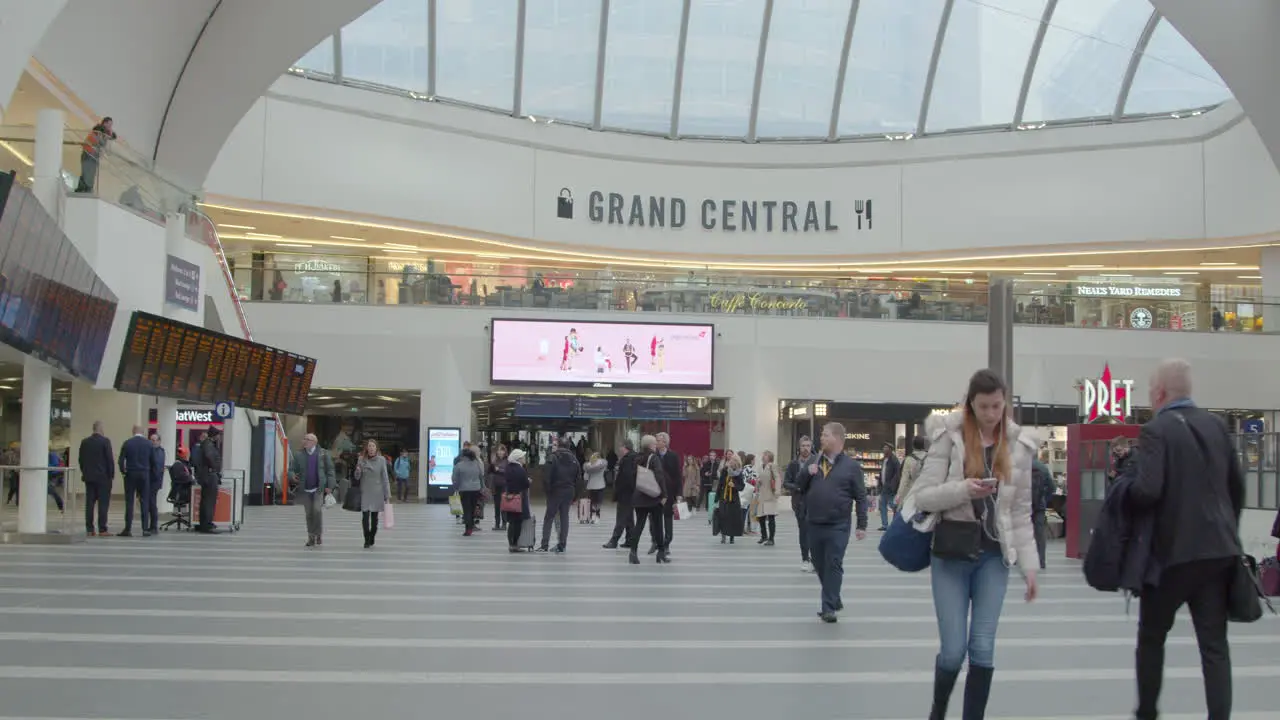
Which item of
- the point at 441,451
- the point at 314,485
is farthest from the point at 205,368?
the point at 441,451

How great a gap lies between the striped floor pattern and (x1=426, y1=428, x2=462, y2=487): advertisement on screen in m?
14.7

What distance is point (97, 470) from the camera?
703 inches

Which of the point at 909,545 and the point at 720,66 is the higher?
the point at 720,66

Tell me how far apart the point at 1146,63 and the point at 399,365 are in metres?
20.6

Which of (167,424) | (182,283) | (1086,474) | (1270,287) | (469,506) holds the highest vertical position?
(1270,287)

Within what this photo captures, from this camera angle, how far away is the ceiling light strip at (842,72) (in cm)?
3403

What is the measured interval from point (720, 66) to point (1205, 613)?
3107cm

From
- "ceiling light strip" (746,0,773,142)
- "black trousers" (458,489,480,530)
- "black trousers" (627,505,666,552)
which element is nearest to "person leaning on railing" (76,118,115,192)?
"black trousers" (458,489,480,530)

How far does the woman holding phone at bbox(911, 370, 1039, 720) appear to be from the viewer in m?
5.48

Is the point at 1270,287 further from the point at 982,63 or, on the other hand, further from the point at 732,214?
the point at 732,214

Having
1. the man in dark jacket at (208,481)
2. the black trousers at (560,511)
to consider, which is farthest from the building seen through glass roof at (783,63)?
the black trousers at (560,511)

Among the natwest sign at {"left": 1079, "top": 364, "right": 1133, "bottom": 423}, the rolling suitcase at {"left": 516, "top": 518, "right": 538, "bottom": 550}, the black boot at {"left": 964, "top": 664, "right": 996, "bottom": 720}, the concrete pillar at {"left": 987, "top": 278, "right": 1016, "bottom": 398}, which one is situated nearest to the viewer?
the black boot at {"left": 964, "top": 664, "right": 996, "bottom": 720}

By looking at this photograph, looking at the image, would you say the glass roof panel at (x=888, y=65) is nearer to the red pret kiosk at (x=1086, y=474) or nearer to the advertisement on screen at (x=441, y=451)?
the advertisement on screen at (x=441, y=451)

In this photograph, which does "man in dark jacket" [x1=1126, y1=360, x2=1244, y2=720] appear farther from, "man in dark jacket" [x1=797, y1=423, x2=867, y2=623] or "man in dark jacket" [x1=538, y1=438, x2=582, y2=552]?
"man in dark jacket" [x1=538, y1=438, x2=582, y2=552]
